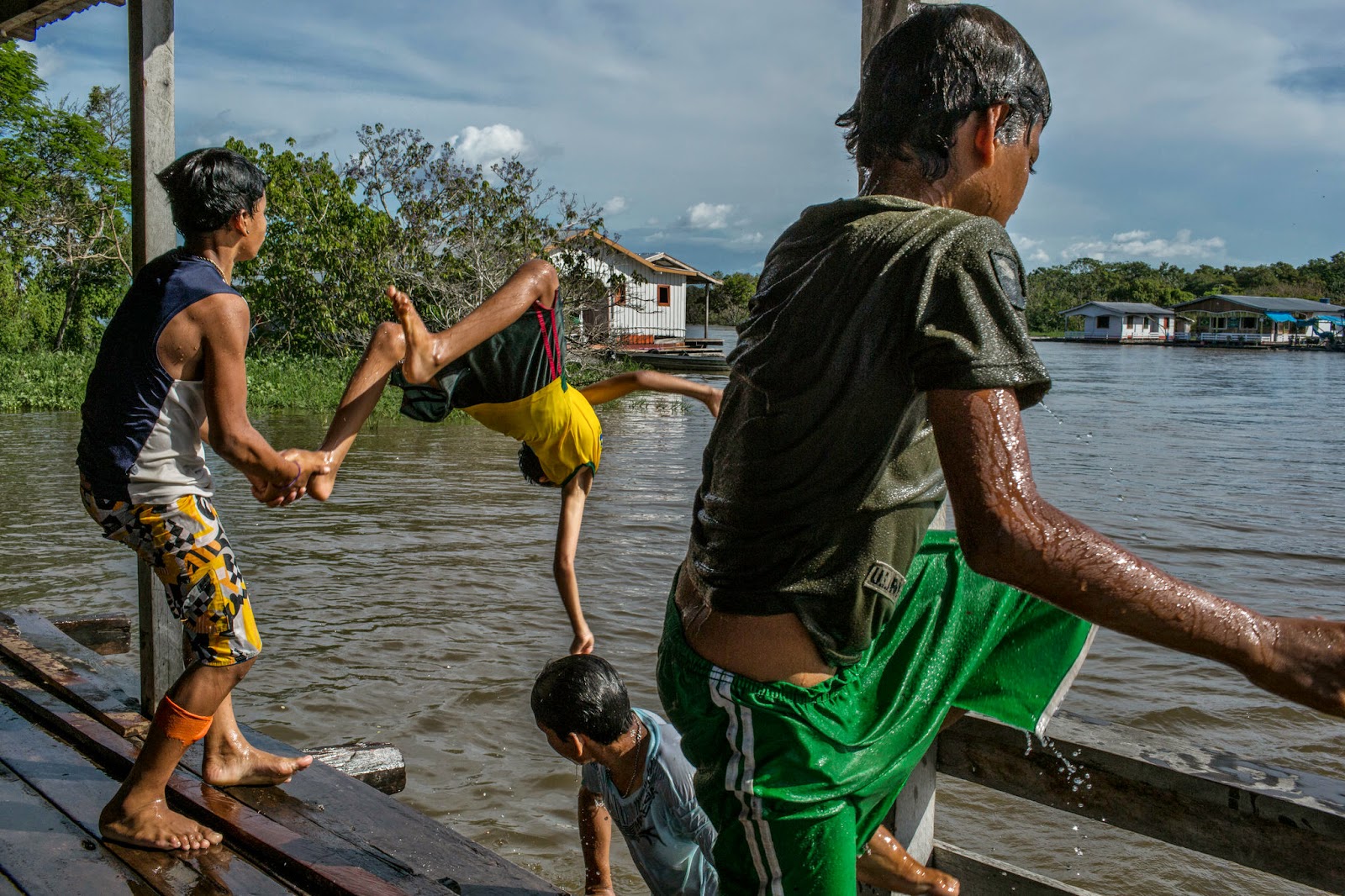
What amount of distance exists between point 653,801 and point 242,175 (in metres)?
2.15

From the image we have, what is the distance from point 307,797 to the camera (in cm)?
329

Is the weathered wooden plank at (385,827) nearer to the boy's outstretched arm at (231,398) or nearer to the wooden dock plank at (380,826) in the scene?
the wooden dock plank at (380,826)

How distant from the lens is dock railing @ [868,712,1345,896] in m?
1.96

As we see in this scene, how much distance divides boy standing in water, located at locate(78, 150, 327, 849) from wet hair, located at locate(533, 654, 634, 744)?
0.88 metres

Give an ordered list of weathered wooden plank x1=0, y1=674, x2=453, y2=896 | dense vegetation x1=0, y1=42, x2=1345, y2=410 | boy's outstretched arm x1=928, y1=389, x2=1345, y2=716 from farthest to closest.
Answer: dense vegetation x1=0, y1=42, x2=1345, y2=410, weathered wooden plank x1=0, y1=674, x2=453, y2=896, boy's outstretched arm x1=928, y1=389, x2=1345, y2=716

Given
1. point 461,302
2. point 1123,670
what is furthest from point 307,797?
point 461,302

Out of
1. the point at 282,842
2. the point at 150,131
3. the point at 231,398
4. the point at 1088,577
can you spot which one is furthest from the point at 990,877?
the point at 150,131

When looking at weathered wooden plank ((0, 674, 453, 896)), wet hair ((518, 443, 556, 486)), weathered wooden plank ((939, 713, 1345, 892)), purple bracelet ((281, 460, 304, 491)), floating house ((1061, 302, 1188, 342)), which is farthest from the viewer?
floating house ((1061, 302, 1188, 342))

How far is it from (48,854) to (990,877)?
2.47 meters

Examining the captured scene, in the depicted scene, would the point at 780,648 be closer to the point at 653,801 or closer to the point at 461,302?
the point at 653,801

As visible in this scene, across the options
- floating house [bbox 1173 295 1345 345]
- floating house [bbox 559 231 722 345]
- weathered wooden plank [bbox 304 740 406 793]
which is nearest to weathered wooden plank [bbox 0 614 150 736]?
weathered wooden plank [bbox 304 740 406 793]

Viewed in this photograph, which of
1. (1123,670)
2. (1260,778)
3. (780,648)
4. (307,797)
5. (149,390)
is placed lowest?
(1123,670)

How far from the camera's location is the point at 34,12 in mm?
4566

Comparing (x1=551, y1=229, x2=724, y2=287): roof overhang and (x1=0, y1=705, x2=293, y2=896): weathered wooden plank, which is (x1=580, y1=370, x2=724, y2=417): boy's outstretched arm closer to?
(x1=0, y1=705, x2=293, y2=896): weathered wooden plank
